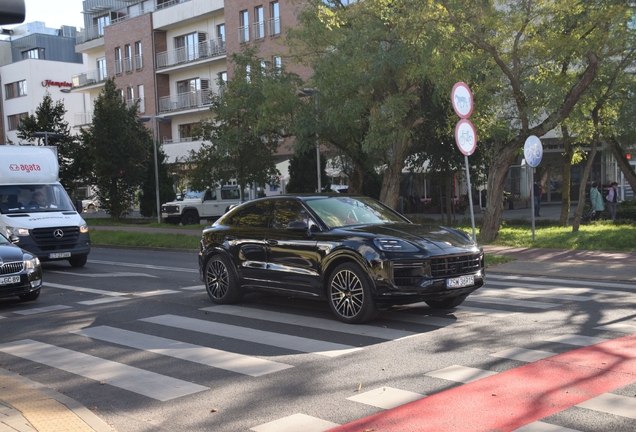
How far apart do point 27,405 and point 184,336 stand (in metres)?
2.98

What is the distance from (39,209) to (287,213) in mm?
9983

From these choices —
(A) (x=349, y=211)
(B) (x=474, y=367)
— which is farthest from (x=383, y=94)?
(B) (x=474, y=367)

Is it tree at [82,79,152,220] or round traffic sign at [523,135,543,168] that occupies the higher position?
tree at [82,79,152,220]

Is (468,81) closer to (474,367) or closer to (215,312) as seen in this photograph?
(215,312)

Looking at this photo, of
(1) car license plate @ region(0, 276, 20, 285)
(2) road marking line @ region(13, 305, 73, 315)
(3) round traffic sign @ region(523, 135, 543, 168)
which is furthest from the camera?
(3) round traffic sign @ region(523, 135, 543, 168)

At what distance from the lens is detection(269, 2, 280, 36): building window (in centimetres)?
4338

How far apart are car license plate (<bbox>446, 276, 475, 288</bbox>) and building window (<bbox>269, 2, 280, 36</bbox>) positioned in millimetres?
36222

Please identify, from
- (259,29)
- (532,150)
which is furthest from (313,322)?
(259,29)

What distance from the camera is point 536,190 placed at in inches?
1318

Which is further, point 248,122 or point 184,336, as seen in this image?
point 248,122

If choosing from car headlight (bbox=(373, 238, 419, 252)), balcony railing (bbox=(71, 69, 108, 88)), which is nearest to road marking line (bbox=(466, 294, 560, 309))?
car headlight (bbox=(373, 238, 419, 252))

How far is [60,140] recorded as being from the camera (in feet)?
143

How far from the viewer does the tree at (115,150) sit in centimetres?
3762

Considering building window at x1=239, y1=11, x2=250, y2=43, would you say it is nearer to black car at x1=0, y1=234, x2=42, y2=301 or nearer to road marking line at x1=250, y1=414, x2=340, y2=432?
black car at x1=0, y1=234, x2=42, y2=301
